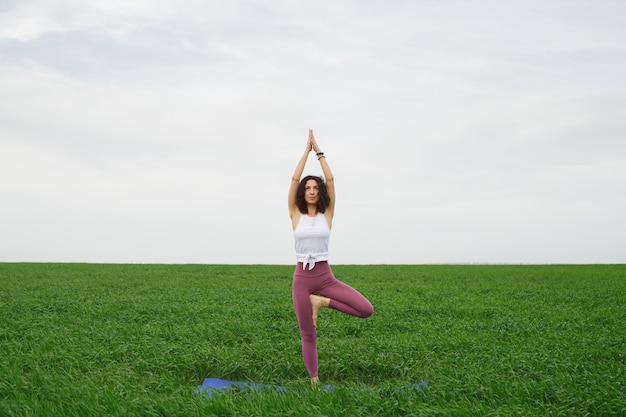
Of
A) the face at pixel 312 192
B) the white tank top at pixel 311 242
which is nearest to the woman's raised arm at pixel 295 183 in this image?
the face at pixel 312 192

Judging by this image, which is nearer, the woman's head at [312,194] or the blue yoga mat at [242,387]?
the blue yoga mat at [242,387]

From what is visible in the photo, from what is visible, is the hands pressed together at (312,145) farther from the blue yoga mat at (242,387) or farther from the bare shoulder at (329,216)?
the blue yoga mat at (242,387)

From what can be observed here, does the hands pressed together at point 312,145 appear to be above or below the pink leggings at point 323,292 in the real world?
above

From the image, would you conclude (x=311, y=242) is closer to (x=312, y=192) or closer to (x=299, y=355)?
(x=312, y=192)

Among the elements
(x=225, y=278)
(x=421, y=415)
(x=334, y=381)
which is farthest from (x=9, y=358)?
(x=225, y=278)

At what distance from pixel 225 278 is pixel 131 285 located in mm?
4109

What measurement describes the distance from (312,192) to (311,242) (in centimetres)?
67

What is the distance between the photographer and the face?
7.51 meters

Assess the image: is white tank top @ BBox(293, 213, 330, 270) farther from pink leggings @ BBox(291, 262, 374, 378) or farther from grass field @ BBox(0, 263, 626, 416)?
grass field @ BBox(0, 263, 626, 416)

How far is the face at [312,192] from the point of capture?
7.51 m

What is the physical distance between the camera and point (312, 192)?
7.51 meters

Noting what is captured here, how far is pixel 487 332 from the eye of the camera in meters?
12.3

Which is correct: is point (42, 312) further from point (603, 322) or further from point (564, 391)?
point (603, 322)

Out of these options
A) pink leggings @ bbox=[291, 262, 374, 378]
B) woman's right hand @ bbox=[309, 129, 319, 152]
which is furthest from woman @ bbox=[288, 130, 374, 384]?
woman's right hand @ bbox=[309, 129, 319, 152]
